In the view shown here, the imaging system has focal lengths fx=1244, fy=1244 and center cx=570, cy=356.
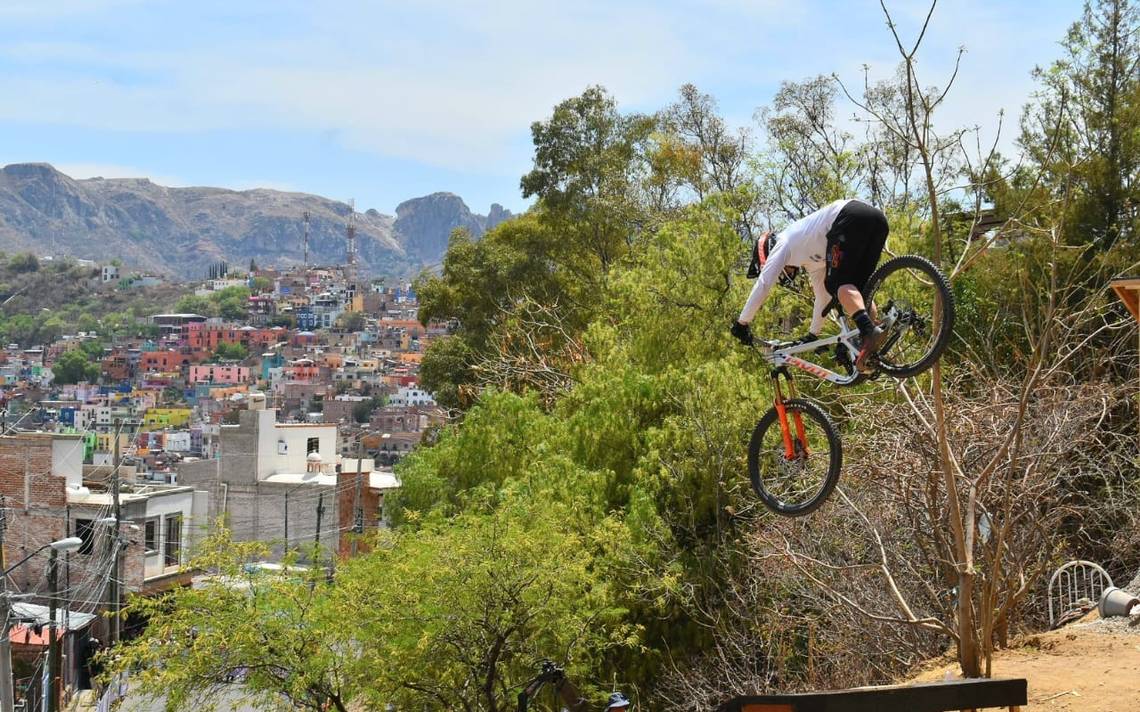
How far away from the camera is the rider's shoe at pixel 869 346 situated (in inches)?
273


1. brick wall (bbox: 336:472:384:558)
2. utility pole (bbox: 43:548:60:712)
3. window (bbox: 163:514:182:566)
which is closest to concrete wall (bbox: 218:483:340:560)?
brick wall (bbox: 336:472:384:558)

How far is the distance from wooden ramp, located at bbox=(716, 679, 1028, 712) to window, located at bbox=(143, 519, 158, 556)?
30192 millimetres

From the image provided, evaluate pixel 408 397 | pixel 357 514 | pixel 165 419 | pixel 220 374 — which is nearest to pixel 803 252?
pixel 357 514

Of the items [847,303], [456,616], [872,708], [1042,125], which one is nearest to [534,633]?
[456,616]

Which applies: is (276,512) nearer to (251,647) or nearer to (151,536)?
(151,536)

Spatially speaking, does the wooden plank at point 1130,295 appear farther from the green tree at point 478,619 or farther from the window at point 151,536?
the window at point 151,536

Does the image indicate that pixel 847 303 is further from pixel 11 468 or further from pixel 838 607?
pixel 11 468

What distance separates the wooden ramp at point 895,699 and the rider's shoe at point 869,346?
2.03 m

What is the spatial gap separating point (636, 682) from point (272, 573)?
215 inches

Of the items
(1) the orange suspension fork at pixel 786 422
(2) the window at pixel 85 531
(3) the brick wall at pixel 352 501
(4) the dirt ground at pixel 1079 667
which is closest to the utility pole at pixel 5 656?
(4) the dirt ground at pixel 1079 667

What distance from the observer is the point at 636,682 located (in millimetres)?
18094

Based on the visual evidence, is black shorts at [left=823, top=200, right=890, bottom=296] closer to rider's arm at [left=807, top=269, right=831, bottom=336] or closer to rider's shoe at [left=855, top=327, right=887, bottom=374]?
rider's arm at [left=807, top=269, right=831, bottom=336]

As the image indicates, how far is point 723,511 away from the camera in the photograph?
1845 cm

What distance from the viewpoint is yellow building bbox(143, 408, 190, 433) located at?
133m
